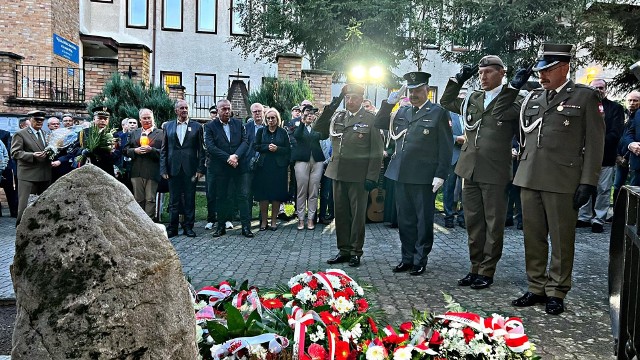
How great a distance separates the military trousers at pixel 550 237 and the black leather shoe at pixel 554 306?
4 cm

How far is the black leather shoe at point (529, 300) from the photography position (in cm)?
468

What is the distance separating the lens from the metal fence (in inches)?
98.9

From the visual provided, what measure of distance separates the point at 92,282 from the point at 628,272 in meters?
2.39

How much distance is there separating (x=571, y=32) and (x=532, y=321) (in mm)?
18554

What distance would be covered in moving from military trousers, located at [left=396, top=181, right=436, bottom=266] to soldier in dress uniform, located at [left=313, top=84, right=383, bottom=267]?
0.51m

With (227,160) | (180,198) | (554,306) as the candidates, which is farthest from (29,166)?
(554,306)

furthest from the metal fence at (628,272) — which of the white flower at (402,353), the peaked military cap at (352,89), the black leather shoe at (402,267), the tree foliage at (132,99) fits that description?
the tree foliage at (132,99)

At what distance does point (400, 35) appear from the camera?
23453 mm

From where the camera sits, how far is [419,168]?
238 inches

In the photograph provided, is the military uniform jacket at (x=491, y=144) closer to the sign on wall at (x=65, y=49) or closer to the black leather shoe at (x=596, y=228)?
the black leather shoe at (x=596, y=228)

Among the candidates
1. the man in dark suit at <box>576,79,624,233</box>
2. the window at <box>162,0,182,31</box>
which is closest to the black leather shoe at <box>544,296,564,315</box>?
the man in dark suit at <box>576,79,624,233</box>

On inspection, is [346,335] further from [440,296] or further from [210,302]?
[440,296]

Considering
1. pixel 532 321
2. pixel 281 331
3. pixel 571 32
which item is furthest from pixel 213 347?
pixel 571 32

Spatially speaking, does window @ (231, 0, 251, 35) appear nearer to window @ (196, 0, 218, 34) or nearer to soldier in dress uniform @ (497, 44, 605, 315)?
window @ (196, 0, 218, 34)
